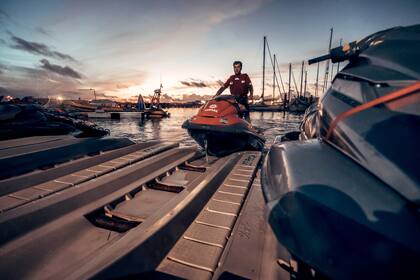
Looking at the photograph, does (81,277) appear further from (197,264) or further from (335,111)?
(335,111)

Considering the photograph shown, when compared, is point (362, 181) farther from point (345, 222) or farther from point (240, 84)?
point (240, 84)

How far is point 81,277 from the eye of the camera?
1.05m

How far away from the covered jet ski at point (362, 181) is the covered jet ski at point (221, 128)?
238cm

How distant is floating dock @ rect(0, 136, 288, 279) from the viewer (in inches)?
50.2

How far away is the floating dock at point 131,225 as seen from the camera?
1.27 m

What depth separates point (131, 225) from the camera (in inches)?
73.7

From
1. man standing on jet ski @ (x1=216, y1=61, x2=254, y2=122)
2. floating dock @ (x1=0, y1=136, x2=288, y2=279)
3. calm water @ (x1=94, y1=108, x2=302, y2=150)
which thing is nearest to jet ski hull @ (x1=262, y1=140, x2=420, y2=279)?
floating dock @ (x1=0, y1=136, x2=288, y2=279)

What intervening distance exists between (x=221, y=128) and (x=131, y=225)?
2.23 meters

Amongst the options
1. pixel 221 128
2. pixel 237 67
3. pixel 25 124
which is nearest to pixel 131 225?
pixel 221 128

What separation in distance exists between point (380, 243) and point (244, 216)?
47.4 inches

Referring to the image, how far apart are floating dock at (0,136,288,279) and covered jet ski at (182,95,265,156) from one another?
0.84 metres

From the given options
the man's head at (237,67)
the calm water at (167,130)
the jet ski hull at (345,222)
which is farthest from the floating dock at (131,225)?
the man's head at (237,67)

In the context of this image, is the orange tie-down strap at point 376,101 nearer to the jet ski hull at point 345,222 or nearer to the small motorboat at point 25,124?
the jet ski hull at point 345,222

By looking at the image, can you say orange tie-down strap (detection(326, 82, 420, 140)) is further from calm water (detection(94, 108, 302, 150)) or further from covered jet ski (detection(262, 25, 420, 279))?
calm water (detection(94, 108, 302, 150))
